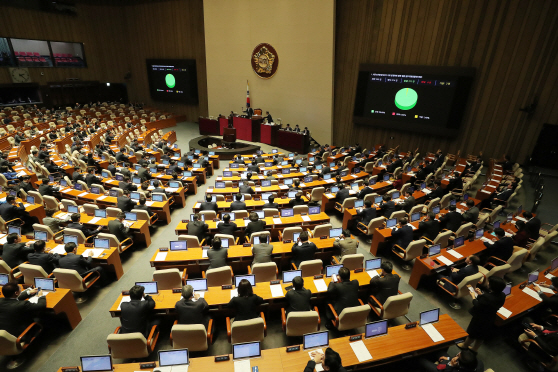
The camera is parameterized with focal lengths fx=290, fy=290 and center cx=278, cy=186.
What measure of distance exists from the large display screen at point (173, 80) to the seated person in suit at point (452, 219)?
2041cm

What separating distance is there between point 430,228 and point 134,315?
6243 millimetres

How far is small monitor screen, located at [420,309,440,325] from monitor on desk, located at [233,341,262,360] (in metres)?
2.37

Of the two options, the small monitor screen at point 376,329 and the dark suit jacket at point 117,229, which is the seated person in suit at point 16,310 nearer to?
the dark suit jacket at point 117,229

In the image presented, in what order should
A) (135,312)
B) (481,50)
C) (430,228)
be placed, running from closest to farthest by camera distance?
(135,312)
(430,228)
(481,50)

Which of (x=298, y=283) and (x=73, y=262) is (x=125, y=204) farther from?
(x=298, y=283)

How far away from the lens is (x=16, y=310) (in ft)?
13.8

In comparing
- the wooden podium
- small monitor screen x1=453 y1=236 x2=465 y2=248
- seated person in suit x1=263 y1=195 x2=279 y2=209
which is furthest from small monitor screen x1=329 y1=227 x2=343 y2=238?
the wooden podium

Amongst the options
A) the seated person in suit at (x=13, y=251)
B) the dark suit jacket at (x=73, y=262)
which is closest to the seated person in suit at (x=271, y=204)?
the dark suit jacket at (x=73, y=262)

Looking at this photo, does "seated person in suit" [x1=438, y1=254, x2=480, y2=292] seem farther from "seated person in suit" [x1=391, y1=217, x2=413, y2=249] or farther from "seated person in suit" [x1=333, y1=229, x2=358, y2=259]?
"seated person in suit" [x1=333, y1=229, x2=358, y2=259]

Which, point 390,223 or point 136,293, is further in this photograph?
point 390,223

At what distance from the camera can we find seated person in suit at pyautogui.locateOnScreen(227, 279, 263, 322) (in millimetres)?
4254

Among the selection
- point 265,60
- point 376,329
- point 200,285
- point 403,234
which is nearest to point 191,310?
point 200,285

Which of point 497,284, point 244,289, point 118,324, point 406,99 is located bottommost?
point 118,324

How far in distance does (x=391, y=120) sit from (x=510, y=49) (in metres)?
5.30
